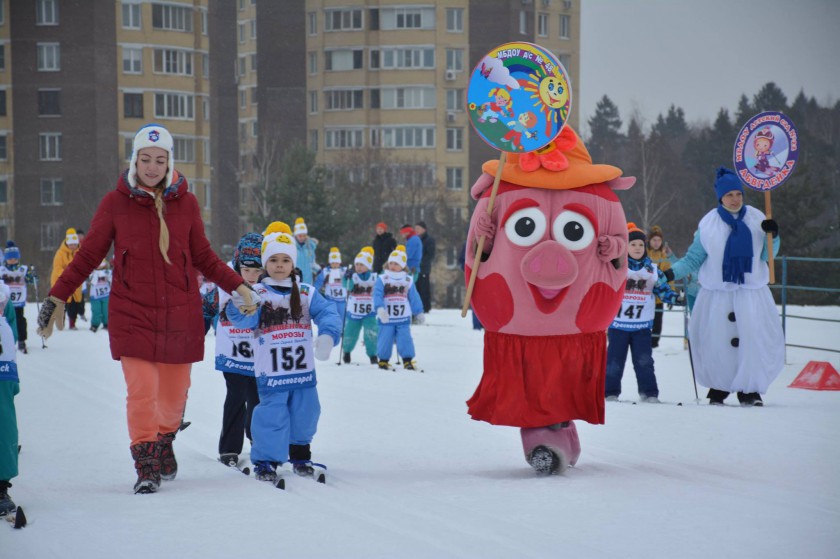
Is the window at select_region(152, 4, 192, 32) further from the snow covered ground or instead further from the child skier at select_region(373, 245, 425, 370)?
the snow covered ground

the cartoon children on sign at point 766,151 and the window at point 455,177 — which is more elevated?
the window at point 455,177

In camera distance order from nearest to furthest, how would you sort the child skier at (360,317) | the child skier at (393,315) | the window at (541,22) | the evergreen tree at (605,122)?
the child skier at (393,315), the child skier at (360,317), the window at (541,22), the evergreen tree at (605,122)

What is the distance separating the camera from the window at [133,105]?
61625 millimetres

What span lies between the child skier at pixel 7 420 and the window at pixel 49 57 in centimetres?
5676

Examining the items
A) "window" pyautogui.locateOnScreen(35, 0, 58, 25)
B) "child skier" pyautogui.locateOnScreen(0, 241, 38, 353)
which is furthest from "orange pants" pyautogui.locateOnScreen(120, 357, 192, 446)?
"window" pyautogui.locateOnScreen(35, 0, 58, 25)

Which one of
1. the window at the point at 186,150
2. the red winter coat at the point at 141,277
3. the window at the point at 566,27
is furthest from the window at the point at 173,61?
the red winter coat at the point at 141,277

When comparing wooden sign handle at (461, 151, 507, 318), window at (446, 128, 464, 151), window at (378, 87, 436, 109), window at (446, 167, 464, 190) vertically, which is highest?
window at (378, 87, 436, 109)

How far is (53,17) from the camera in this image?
60.9 meters

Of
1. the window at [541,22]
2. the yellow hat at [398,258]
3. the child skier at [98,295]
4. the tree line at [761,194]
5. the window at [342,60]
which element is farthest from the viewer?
the window at [541,22]

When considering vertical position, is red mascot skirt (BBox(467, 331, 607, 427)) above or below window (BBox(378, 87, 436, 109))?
below

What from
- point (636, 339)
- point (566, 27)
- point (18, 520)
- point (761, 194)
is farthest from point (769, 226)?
point (566, 27)

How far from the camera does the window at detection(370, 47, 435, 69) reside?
65.2 meters

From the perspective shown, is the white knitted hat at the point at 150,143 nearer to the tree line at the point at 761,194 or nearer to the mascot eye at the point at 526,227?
the mascot eye at the point at 526,227

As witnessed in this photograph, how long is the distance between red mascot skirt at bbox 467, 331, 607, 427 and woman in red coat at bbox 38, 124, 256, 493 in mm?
1705
